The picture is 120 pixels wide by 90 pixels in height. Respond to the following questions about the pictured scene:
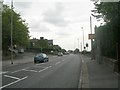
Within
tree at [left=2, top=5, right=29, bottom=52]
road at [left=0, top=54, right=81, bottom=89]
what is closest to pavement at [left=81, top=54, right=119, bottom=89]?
road at [left=0, top=54, right=81, bottom=89]

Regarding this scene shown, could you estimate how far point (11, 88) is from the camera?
50.2ft

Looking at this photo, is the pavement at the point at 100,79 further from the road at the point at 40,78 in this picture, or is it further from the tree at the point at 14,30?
the tree at the point at 14,30

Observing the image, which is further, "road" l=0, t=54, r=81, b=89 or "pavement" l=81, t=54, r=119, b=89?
"road" l=0, t=54, r=81, b=89

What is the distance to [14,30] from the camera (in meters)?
68.1

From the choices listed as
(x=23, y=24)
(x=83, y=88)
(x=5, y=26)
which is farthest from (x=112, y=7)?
(x=23, y=24)

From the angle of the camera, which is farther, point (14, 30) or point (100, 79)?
point (14, 30)

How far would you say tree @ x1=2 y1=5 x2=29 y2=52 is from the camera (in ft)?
216

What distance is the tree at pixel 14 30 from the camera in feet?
216

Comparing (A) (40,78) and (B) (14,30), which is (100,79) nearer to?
(A) (40,78)

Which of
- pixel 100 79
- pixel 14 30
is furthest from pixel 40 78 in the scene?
pixel 14 30

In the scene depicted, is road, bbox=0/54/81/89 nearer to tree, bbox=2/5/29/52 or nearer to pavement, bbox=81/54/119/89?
pavement, bbox=81/54/119/89

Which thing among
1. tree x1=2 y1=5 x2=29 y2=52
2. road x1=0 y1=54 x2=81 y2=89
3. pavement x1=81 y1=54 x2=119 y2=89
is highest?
tree x1=2 y1=5 x2=29 y2=52

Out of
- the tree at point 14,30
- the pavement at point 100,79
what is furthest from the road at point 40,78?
the tree at point 14,30

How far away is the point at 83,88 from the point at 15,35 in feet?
176
